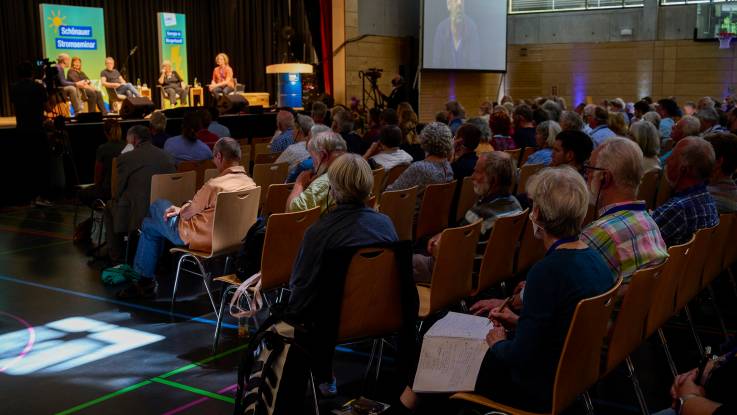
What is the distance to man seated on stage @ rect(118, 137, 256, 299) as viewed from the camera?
482 centimetres

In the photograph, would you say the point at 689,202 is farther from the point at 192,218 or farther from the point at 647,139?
the point at 192,218

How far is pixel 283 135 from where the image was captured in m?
8.02

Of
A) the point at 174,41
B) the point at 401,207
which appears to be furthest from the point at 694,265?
the point at 174,41

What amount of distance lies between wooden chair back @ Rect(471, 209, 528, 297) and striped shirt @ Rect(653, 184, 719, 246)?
699 millimetres

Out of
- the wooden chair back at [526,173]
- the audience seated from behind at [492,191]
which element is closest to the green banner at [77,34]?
the wooden chair back at [526,173]

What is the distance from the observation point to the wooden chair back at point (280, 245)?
153 inches

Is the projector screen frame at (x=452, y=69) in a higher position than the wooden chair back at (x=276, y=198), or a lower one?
higher

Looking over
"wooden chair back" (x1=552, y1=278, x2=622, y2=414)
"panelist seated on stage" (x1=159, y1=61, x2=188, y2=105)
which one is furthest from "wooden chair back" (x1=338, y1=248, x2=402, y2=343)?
"panelist seated on stage" (x1=159, y1=61, x2=188, y2=105)

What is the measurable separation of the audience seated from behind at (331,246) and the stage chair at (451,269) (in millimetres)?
267

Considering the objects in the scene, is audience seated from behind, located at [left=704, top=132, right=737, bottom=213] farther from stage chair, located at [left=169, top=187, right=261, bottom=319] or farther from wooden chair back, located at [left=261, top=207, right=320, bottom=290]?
stage chair, located at [left=169, top=187, right=261, bottom=319]

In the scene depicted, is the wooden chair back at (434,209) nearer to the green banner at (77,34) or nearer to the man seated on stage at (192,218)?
the man seated on stage at (192,218)

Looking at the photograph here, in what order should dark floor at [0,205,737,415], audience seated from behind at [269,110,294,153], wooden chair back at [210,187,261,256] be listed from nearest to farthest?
dark floor at [0,205,737,415] → wooden chair back at [210,187,261,256] → audience seated from behind at [269,110,294,153]

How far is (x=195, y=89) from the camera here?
16672mm

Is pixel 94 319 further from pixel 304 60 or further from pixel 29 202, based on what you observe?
pixel 304 60
